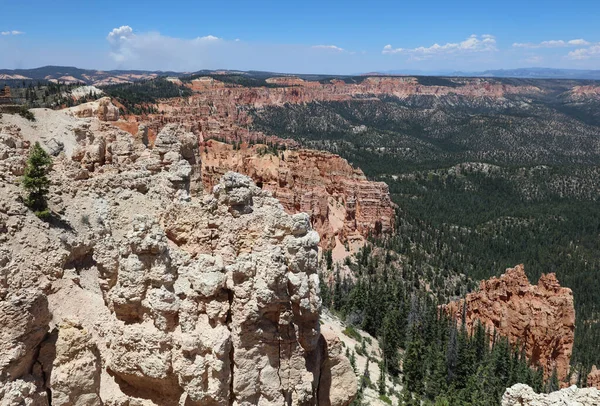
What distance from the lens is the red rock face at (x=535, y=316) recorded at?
105 ft

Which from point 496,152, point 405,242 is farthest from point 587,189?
point 405,242

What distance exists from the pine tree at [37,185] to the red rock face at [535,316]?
33.7 meters

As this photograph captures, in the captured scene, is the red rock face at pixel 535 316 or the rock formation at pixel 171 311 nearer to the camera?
the rock formation at pixel 171 311

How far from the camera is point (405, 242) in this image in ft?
188

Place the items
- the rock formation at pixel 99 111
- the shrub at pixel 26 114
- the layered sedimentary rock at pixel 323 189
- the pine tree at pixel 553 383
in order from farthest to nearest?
1. the layered sedimentary rock at pixel 323 189
2. the rock formation at pixel 99 111
3. the shrub at pixel 26 114
4. the pine tree at pixel 553 383

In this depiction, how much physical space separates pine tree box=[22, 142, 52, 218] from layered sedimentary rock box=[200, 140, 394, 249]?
121ft

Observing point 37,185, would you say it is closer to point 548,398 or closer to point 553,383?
point 548,398

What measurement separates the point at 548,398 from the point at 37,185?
1325cm

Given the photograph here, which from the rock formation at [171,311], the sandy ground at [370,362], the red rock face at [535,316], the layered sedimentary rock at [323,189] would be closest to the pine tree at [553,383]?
the red rock face at [535,316]

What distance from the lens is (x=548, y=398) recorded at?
10.4 metres

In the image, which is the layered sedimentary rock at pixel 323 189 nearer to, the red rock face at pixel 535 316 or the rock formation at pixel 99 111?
the rock formation at pixel 99 111

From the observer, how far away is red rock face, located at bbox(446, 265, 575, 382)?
3216cm

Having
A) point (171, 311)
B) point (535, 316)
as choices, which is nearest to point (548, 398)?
point (171, 311)

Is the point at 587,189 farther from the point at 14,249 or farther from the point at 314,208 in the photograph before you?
the point at 14,249
